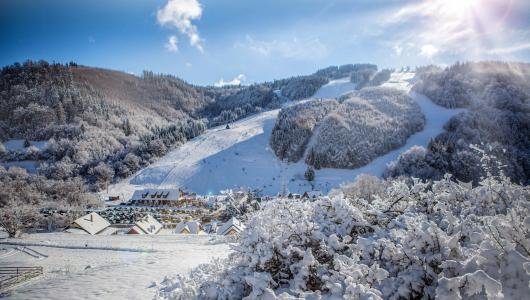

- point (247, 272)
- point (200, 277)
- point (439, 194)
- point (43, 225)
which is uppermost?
point (439, 194)

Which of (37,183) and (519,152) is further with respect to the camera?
(519,152)

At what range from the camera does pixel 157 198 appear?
78500 millimetres

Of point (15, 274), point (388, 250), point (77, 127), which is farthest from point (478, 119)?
point (77, 127)

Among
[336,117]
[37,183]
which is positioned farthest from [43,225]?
[336,117]

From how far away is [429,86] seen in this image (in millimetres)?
137125

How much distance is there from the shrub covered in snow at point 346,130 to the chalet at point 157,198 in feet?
127

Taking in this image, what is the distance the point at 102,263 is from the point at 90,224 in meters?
26.5

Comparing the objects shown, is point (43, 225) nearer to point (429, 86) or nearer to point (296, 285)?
point (296, 285)

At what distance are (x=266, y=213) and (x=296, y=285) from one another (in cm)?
197

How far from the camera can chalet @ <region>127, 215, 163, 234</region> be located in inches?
1718

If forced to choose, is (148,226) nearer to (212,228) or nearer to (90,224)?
(90,224)

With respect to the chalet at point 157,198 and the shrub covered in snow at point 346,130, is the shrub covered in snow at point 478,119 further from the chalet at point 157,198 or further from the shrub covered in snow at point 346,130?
the chalet at point 157,198

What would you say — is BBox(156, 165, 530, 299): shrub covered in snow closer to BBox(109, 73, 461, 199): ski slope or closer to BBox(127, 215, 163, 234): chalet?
BBox(127, 215, 163, 234): chalet

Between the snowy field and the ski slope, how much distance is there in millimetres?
49665
